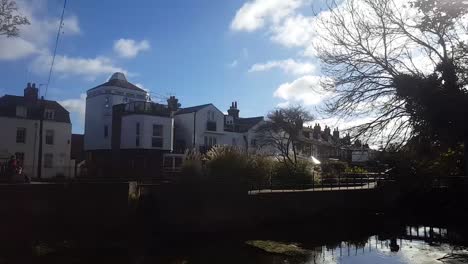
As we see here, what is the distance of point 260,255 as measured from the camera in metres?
14.9

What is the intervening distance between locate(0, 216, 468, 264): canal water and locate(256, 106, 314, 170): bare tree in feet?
115

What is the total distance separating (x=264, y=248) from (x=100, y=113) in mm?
38790

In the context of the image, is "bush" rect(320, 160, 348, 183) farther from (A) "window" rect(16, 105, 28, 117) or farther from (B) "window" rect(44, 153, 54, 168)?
(A) "window" rect(16, 105, 28, 117)

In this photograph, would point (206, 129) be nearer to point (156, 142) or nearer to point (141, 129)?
point (156, 142)

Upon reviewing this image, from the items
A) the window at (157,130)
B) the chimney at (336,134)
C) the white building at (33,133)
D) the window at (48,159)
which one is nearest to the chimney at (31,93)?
the white building at (33,133)

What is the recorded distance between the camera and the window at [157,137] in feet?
150

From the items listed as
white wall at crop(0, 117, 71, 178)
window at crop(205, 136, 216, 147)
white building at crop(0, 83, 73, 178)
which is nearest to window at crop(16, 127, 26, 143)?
white building at crop(0, 83, 73, 178)

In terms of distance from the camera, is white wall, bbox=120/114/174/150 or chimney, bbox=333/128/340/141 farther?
white wall, bbox=120/114/174/150

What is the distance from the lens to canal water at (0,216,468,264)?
14.1 meters

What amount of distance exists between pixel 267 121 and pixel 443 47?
4053 centimetres

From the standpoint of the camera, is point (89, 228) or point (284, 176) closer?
point (89, 228)

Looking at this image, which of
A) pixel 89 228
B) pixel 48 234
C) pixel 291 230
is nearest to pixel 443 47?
pixel 291 230

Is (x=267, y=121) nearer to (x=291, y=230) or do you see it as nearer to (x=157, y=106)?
(x=157, y=106)

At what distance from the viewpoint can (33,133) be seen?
1702 inches
